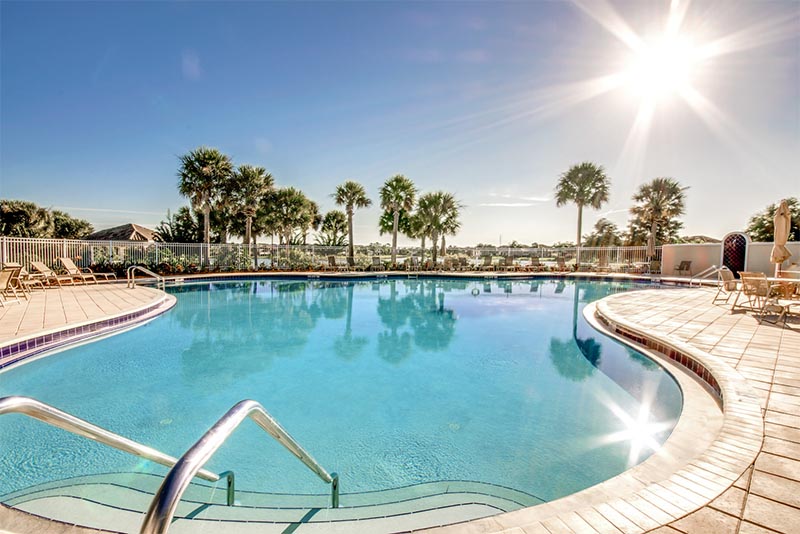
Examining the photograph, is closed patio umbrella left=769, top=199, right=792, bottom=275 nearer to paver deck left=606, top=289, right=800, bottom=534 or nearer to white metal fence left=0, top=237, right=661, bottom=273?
paver deck left=606, top=289, right=800, bottom=534

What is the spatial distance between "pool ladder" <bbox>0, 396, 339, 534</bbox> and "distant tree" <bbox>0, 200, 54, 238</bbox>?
93.5 ft

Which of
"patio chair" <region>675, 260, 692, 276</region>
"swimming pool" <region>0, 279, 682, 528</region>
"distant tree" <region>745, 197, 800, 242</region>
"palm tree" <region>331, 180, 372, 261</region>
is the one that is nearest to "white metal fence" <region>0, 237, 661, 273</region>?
"palm tree" <region>331, 180, 372, 261</region>

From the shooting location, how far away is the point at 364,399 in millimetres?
4301

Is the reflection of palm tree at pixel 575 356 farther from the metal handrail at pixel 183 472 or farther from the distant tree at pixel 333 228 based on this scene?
the distant tree at pixel 333 228

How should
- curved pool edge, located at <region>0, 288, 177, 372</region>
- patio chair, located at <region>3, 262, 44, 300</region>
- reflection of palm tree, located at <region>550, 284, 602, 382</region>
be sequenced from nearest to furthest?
curved pool edge, located at <region>0, 288, 177, 372</region>
reflection of palm tree, located at <region>550, 284, 602, 382</region>
patio chair, located at <region>3, 262, 44, 300</region>

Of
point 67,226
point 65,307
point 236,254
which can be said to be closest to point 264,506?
point 65,307

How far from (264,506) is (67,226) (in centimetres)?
4209

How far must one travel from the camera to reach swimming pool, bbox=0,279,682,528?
2.89 m

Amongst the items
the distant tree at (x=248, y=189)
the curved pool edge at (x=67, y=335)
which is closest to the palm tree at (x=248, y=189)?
the distant tree at (x=248, y=189)

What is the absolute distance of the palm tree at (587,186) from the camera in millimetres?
20859

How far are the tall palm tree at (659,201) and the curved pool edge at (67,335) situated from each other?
23.7 m

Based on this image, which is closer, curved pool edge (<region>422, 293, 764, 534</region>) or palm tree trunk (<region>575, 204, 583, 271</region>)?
curved pool edge (<region>422, 293, 764, 534</region>)

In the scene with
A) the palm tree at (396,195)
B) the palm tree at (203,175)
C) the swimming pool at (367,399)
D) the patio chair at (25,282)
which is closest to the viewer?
the swimming pool at (367,399)

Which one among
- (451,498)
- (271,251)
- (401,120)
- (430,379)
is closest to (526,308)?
(430,379)
